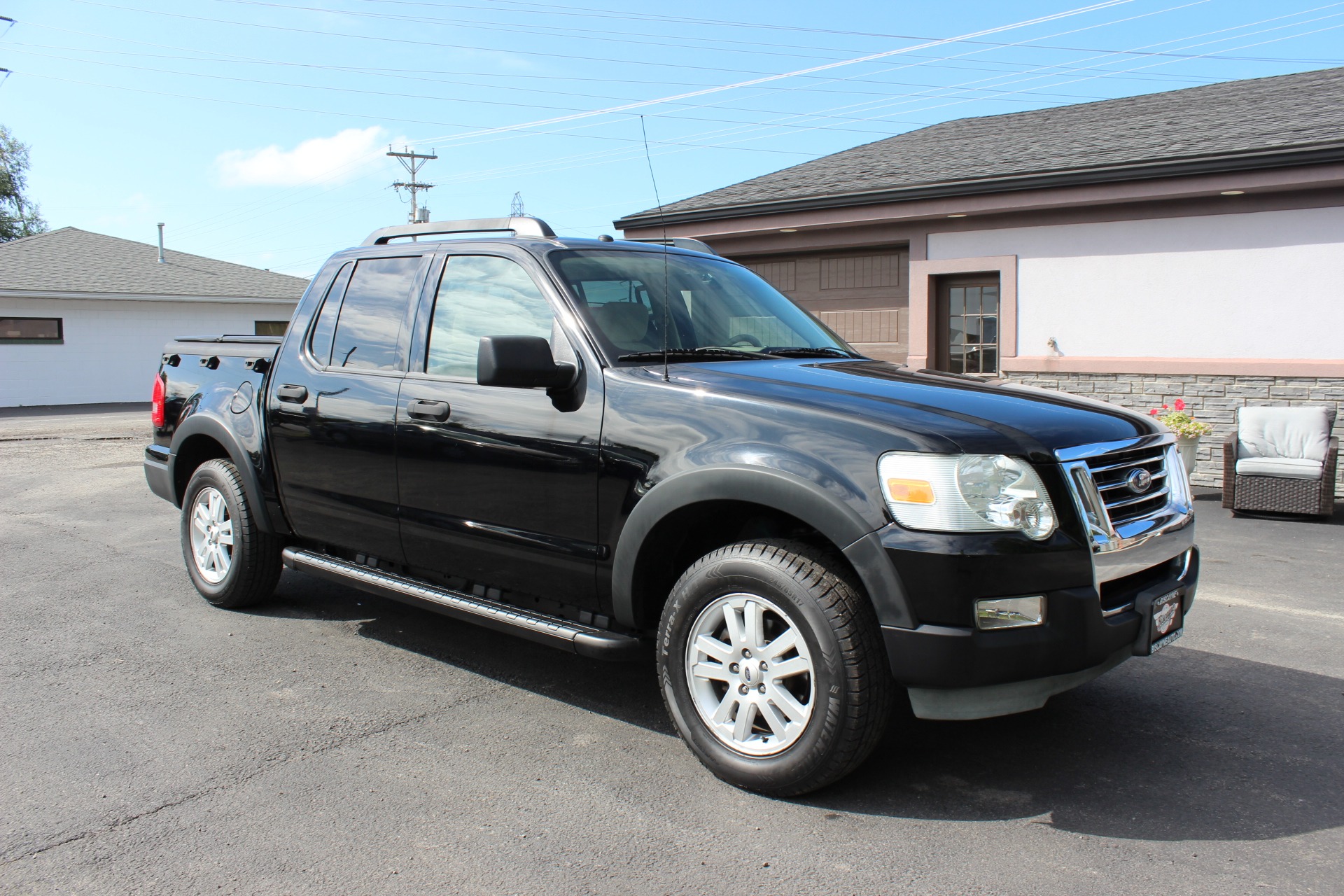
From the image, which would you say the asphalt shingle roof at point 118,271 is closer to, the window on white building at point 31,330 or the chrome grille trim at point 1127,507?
the window on white building at point 31,330

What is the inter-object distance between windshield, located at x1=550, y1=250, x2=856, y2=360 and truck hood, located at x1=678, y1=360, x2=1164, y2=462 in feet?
0.76

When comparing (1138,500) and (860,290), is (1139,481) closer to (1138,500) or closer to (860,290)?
(1138,500)

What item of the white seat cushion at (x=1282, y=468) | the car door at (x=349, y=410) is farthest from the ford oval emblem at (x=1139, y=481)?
the white seat cushion at (x=1282, y=468)

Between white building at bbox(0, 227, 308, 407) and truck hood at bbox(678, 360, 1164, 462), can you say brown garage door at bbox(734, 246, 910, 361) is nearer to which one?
truck hood at bbox(678, 360, 1164, 462)

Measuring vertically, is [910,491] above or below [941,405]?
below

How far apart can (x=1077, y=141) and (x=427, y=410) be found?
35.4 ft

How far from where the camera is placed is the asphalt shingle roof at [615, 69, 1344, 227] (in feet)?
35.6

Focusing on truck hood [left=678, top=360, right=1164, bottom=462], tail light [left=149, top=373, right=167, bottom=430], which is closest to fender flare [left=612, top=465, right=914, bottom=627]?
truck hood [left=678, top=360, right=1164, bottom=462]

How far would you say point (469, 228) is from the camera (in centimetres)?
485

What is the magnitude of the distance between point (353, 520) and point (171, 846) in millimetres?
1905

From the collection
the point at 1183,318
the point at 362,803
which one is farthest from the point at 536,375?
the point at 1183,318

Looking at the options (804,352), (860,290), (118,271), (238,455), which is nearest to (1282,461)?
(860,290)

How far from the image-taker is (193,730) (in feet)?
12.9

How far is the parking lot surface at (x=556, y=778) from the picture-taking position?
2889 mm
